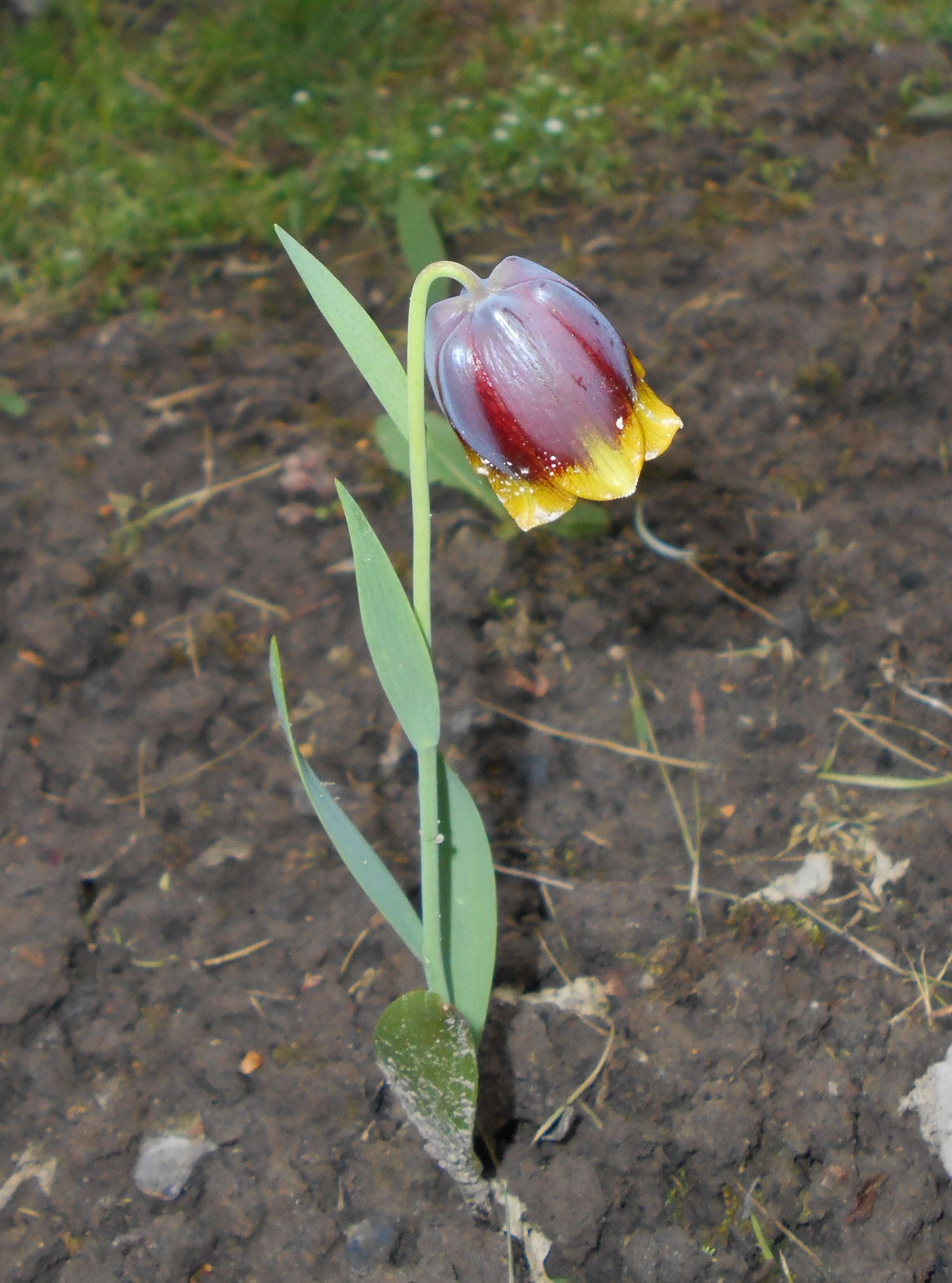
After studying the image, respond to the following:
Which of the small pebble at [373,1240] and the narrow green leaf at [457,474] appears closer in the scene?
the small pebble at [373,1240]

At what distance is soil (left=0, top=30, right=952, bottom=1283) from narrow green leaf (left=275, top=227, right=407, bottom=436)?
70 centimetres

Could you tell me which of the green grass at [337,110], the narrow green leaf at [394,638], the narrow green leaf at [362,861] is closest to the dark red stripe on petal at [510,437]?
the narrow green leaf at [394,638]

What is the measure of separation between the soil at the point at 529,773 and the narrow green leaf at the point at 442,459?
75mm

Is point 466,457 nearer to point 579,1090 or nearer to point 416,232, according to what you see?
point 579,1090

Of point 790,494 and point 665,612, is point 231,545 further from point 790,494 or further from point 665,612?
point 790,494

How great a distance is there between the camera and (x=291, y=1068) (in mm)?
1184

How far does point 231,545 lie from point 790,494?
0.90 metres

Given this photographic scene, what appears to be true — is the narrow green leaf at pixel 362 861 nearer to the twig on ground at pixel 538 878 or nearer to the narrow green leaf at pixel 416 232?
the twig on ground at pixel 538 878

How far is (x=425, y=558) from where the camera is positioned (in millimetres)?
862

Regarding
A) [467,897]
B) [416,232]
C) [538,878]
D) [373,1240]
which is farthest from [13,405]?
[373,1240]

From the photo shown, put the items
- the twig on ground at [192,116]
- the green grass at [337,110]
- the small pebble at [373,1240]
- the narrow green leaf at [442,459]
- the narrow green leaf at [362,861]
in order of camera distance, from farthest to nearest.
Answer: the twig on ground at [192,116] < the green grass at [337,110] < the narrow green leaf at [442,459] < the small pebble at [373,1240] < the narrow green leaf at [362,861]

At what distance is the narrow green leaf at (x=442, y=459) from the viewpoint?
1474 mm

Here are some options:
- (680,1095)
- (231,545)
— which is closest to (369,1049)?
(680,1095)

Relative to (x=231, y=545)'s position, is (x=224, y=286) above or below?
above
